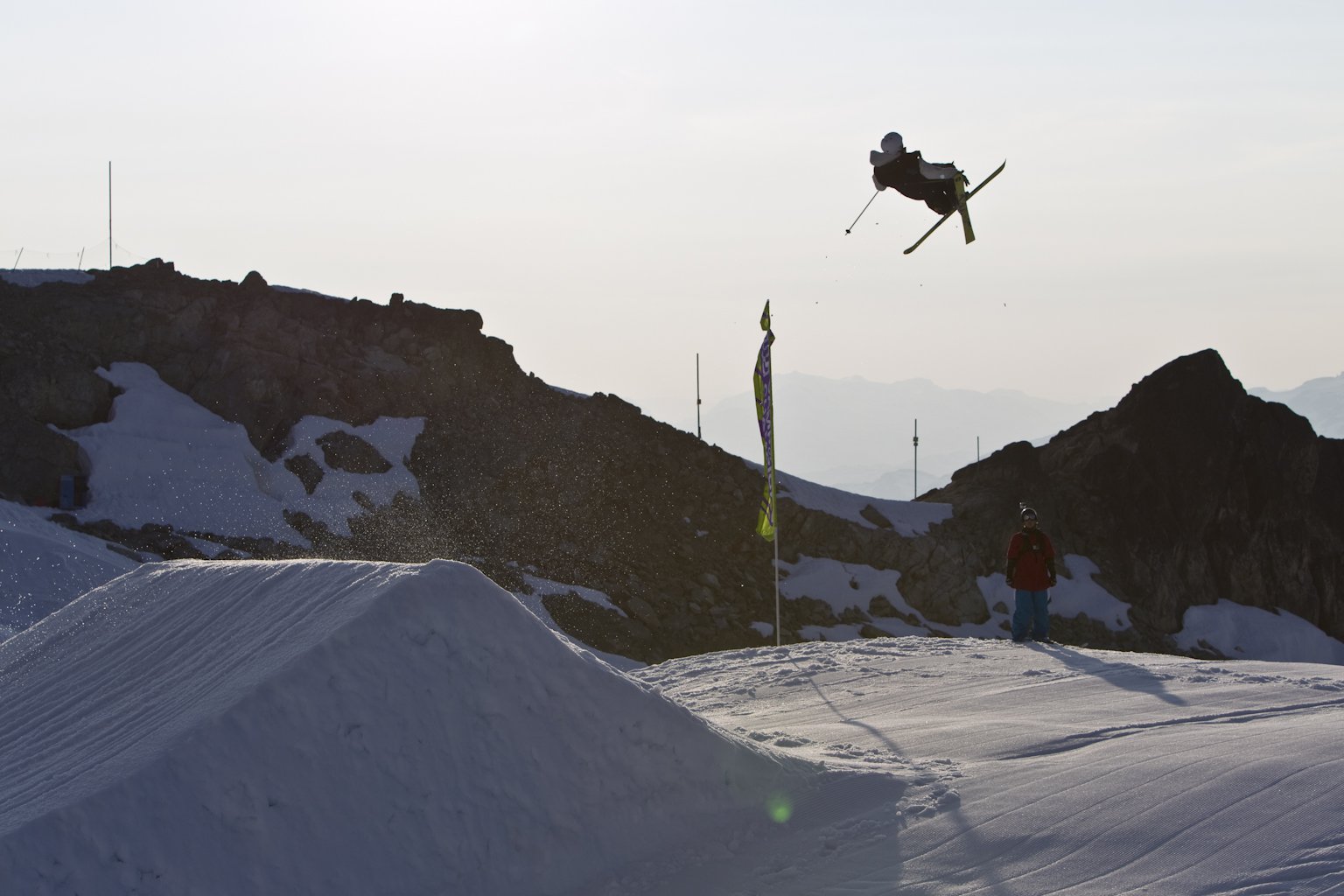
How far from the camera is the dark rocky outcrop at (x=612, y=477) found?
28422 mm

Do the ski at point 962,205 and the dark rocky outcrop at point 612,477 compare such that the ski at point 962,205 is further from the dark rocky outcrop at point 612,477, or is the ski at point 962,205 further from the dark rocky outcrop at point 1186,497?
the dark rocky outcrop at point 1186,497

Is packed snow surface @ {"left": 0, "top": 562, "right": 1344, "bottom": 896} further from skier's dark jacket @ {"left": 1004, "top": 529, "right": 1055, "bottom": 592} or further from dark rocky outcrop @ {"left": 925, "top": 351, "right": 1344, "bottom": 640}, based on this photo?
dark rocky outcrop @ {"left": 925, "top": 351, "right": 1344, "bottom": 640}

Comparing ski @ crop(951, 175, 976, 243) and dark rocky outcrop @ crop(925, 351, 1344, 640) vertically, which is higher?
ski @ crop(951, 175, 976, 243)

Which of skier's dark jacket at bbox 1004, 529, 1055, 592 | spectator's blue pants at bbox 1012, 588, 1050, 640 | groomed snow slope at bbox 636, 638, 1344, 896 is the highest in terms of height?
skier's dark jacket at bbox 1004, 529, 1055, 592

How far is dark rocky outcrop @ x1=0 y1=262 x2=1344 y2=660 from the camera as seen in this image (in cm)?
2842

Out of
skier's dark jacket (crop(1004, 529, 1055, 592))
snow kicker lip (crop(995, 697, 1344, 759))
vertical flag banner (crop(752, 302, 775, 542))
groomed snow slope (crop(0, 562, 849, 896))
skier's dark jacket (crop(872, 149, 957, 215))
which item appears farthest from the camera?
vertical flag banner (crop(752, 302, 775, 542))

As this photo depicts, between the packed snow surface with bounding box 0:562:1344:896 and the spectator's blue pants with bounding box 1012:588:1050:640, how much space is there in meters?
5.27

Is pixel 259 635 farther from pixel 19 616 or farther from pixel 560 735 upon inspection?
pixel 19 616

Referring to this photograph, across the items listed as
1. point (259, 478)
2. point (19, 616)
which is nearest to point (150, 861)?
point (19, 616)

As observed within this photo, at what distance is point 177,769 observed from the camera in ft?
21.3

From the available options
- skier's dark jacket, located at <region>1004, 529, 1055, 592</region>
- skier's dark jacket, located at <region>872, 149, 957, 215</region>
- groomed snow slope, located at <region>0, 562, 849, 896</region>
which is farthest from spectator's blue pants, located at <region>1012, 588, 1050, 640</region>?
groomed snow slope, located at <region>0, 562, 849, 896</region>

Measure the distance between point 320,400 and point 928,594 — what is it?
633 inches

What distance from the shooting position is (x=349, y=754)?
6980mm

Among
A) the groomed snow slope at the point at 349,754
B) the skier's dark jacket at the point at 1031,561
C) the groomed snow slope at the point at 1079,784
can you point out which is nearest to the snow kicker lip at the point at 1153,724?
the groomed snow slope at the point at 1079,784
